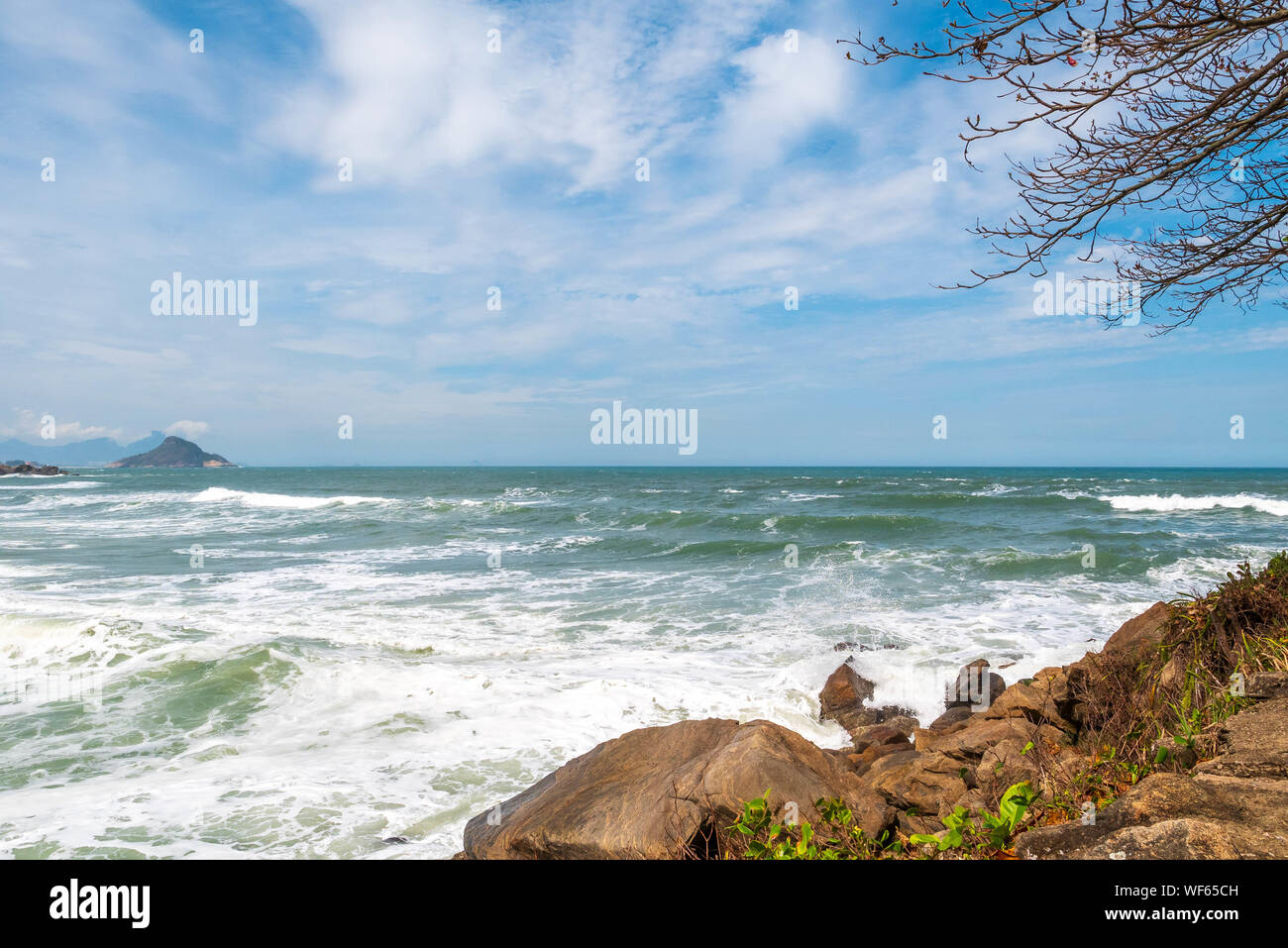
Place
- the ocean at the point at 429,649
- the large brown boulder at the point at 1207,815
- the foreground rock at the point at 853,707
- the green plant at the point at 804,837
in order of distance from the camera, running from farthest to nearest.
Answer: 1. the foreground rock at the point at 853,707
2. the ocean at the point at 429,649
3. the green plant at the point at 804,837
4. the large brown boulder at the point at 1207,815

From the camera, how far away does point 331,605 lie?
14.2 meters

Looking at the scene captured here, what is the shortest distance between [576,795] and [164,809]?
3.87m

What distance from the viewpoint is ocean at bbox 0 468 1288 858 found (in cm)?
616

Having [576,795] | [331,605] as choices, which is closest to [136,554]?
[331,605]

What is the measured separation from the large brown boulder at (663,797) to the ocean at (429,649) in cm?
110

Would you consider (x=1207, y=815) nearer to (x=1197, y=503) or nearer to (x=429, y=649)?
(x=429, y=649)

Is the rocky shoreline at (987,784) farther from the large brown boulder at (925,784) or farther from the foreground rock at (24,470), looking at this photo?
the foreground rock at (24,470)

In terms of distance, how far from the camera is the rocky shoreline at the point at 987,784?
8.95ft

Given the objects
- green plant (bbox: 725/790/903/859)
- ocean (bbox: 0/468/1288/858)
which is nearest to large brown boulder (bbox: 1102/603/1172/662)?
ocean (bbox: 0/468/1288/858)

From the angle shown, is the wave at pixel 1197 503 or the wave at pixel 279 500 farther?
the wave at pixel 279 500

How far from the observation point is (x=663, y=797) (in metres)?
4.24

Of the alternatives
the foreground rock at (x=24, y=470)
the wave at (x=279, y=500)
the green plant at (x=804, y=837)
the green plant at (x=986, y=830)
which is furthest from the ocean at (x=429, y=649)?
the foreground rock at (x=24, y=470)

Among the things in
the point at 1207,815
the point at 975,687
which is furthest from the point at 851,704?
the point at 1207,815
